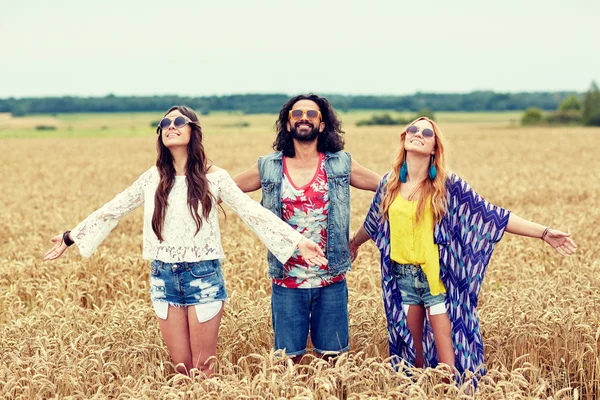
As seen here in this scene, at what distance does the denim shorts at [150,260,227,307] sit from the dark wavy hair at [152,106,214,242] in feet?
0.81

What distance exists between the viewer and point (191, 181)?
502 centimetres

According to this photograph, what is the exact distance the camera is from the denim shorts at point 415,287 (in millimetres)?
5051

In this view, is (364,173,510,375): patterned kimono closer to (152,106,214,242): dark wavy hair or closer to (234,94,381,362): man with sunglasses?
(234,94,381,362): man with sunglasses

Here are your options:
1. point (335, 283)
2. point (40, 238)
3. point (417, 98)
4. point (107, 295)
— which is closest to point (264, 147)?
point (40, 238)

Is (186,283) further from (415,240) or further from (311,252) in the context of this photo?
(415,240)

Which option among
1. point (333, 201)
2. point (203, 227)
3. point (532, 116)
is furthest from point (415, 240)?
point (532, 116)

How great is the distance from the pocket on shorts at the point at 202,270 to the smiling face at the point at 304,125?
119cm

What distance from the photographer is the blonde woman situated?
5.02 meters

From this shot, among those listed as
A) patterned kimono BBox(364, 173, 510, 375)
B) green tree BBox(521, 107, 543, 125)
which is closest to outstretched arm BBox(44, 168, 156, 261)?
patterned kimono BBox(364, 173, 510, 375)

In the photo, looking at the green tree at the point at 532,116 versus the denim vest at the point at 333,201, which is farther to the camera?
the green tree at the point at 532,116

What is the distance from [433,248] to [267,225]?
4.09ft

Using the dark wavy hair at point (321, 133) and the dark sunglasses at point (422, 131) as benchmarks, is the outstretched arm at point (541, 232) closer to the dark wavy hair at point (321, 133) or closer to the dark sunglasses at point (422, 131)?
the dark sunglasses at point (422, 131)

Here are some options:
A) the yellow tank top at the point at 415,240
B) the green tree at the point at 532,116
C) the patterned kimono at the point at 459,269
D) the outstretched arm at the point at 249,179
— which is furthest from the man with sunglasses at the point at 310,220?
the green tree at the point at 532,116

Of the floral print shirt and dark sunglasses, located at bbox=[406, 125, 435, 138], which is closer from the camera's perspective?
dark sunglasses, located at bbox=[406, 125, 435, 138]
